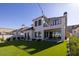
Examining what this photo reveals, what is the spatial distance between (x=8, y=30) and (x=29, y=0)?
22.7 inches

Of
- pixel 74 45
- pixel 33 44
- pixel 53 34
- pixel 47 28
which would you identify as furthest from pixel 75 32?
pixel 33 44

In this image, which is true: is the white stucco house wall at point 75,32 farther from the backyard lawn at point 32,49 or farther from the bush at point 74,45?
the backyard lawn at point 32,49

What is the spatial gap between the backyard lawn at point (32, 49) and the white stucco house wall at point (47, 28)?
13 cm

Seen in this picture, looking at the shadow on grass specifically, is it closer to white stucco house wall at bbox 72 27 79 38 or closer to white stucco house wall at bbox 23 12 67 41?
white stucco house wall at bbox 23 12 67 41

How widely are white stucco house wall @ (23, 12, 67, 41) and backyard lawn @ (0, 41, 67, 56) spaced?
13cm

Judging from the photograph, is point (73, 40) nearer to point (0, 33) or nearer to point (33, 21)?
point (33, 21)

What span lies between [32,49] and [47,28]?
0.41 metres

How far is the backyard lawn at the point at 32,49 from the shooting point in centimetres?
596

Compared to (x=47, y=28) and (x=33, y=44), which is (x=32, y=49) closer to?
(x=33, y=44)

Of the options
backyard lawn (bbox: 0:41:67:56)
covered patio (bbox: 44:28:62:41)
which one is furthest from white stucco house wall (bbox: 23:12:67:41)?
backyard lawn (bbox: 0:41:67:56)

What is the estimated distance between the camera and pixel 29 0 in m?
5.95

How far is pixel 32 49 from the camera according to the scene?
5.97 m

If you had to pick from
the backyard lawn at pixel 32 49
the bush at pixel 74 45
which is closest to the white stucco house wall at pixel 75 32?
the bush at pixel 74 45

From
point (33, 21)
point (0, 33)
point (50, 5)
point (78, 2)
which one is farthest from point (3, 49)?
point (78, 2)
